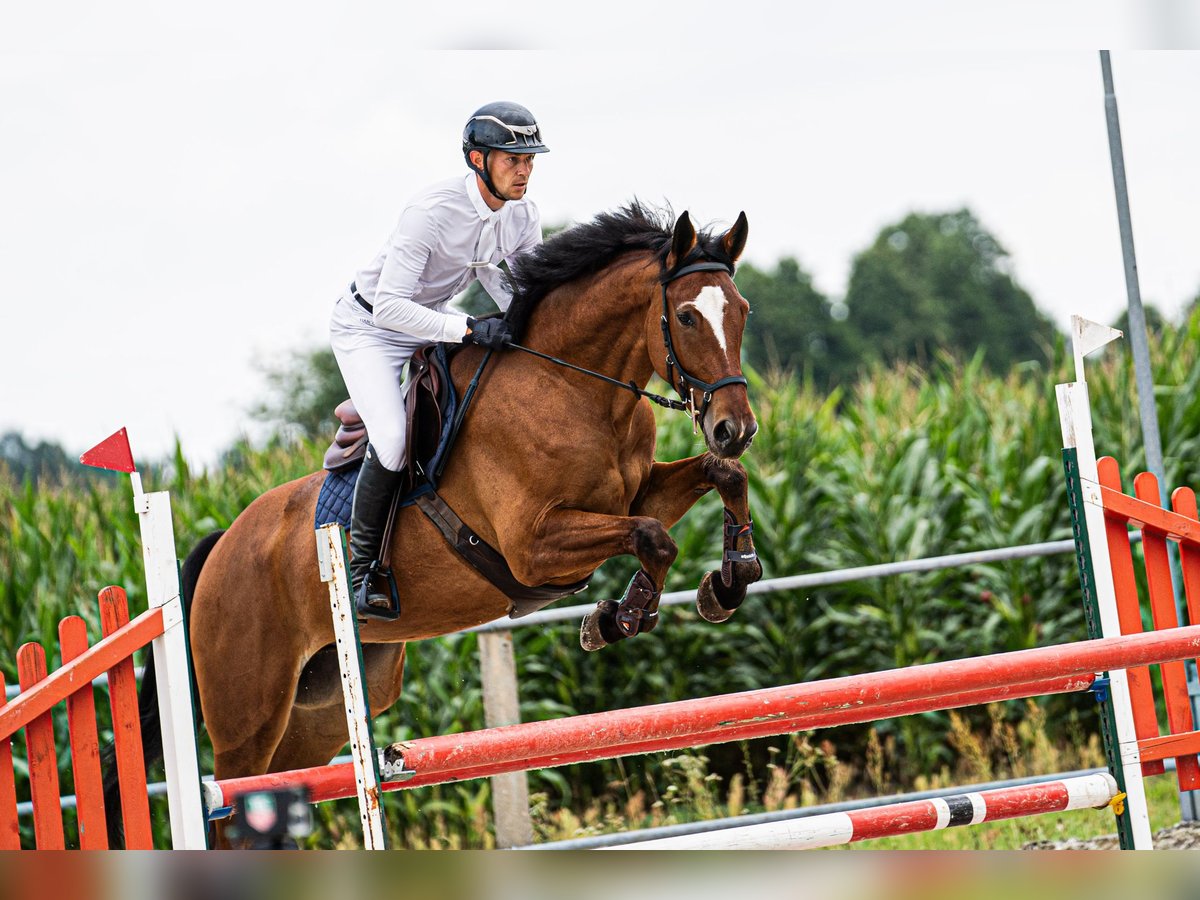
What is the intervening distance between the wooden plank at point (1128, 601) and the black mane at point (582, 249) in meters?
1.57

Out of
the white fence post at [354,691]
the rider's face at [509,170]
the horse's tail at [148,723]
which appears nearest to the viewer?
the white fence post at [354,691]

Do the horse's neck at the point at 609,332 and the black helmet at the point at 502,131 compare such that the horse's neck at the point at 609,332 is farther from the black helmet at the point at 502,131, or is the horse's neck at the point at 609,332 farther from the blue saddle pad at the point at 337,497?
the blue saddle pad at the point at 337,497

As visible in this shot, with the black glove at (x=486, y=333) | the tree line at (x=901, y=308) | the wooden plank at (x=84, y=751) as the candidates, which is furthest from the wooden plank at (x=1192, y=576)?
the tree line at (x=901, y=308)

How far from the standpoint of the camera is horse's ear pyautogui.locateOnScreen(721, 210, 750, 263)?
3.58 m

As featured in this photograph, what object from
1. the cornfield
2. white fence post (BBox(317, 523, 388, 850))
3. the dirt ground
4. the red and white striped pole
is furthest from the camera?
the cornfield

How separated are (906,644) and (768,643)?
777 mm

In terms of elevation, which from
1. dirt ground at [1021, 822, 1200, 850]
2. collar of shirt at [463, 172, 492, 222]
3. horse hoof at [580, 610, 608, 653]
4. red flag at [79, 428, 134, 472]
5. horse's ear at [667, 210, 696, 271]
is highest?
collar of shirt at [463, 172, 492, 222]

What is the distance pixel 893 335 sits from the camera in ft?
131

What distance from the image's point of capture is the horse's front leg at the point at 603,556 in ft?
11.1

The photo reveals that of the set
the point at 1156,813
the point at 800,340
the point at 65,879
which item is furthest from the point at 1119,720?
the point at 800,340

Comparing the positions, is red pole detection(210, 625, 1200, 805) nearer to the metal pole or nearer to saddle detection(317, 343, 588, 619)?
saddle detection(317, 343, 588, 619)

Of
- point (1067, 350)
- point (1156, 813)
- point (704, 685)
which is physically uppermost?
point (1067, 350)

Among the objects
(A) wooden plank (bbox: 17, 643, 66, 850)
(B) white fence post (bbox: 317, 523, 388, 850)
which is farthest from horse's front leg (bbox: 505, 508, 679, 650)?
(A) wooden plank (bbox: 17, 643, 66, 850)

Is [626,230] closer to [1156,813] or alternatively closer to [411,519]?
[411,519]
